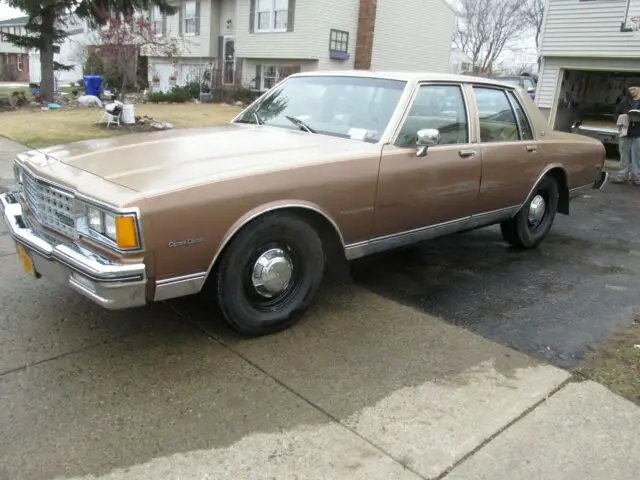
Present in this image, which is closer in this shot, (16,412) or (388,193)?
(16,412)

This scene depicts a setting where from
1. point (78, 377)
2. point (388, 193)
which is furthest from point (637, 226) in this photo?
point (78, 377)

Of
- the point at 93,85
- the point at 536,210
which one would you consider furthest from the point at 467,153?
the point at 93,85

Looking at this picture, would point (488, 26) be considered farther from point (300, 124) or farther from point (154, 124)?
point (300, 124)

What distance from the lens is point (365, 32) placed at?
78.7 feet

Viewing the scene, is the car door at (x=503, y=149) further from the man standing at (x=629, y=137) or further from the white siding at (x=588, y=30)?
the white siding at (x=588, y=30)

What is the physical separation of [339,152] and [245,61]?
24105 millimetres

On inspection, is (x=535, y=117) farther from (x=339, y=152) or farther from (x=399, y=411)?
(x=399, y=411)

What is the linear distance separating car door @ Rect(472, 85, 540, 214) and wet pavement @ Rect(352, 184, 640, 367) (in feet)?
2.09

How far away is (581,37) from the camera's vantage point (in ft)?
43.4

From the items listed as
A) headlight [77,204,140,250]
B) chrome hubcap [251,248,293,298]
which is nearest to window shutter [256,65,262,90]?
chrome hubcap [251,248,293,298]

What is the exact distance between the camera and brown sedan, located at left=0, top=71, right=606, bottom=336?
3.04 m

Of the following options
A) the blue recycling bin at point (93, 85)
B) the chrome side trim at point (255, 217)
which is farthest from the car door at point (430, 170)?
the blue recycling bin at point (93, 85)

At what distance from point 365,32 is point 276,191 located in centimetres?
2219

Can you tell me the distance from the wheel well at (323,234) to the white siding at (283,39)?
20.3 metres
